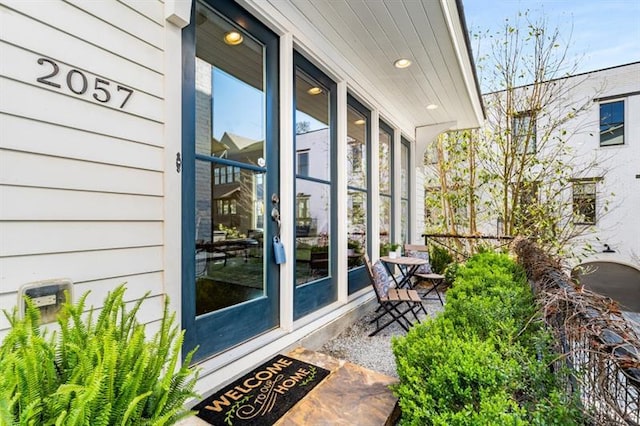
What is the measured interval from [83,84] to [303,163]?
1938 millimetres

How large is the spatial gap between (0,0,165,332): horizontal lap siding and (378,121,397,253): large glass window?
3721 millimetres

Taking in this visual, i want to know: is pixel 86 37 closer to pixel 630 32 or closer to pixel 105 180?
pixel 105 180

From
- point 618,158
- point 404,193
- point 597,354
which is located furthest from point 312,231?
point 618,158

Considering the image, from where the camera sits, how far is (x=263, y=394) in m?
1.79

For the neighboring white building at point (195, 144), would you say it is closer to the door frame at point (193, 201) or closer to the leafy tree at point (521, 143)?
the door frame at point (193, 201)

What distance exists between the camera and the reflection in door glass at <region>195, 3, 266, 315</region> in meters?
2.05

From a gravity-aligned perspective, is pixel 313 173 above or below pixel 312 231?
above

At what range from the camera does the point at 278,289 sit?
8.61 feet

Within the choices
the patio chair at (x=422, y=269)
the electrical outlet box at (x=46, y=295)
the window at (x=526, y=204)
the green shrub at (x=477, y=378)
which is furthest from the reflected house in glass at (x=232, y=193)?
the window at (x=526, y=204)

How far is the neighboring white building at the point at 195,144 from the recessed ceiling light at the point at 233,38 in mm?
10

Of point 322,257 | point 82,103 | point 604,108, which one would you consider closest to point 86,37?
point 82,103

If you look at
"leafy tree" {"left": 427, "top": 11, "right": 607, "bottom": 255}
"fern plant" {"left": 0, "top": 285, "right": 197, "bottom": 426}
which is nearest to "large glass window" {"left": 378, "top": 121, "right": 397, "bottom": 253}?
"leafy tree" {"left": 427, "top": 11, "right": 607, "bottom": 255}

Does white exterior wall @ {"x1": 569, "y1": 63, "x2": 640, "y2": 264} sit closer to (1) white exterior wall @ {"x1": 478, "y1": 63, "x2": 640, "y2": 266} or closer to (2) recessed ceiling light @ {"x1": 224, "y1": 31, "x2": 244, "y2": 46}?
(1) white exterior wall @ {"x1": 478, "y1": 63, "x2": 640, "y2": 266}

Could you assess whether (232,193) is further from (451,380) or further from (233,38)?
(451,380)
